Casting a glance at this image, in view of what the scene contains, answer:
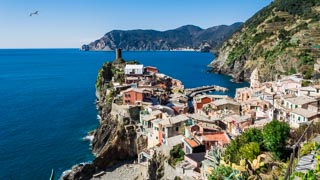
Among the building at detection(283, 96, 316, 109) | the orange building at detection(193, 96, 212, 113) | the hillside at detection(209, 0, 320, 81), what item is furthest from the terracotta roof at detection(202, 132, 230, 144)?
the hillside at detection(209, 0, 320, 81)

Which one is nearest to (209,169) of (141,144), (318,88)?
(141,144)

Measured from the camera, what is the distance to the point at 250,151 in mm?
20125

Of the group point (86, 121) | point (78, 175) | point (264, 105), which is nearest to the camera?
point (78, 175)

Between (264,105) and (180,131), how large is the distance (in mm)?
12281

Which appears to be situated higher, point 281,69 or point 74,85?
point 281,69

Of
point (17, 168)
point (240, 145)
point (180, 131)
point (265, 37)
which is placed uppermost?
point (265, 37)

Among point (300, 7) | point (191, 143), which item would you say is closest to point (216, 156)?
point (191, 143)

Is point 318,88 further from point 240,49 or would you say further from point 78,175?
point 240,49

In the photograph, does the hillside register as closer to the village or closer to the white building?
the village

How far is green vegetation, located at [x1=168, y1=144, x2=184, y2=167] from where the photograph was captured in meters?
29.5

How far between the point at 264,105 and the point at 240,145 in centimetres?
1986

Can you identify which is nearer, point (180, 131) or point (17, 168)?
point (180, 131)

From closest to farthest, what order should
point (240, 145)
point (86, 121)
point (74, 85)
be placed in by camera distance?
1. point (240, 145)
2. point (86, 121)
3. point (74, 85)

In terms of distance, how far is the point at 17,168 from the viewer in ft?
126
